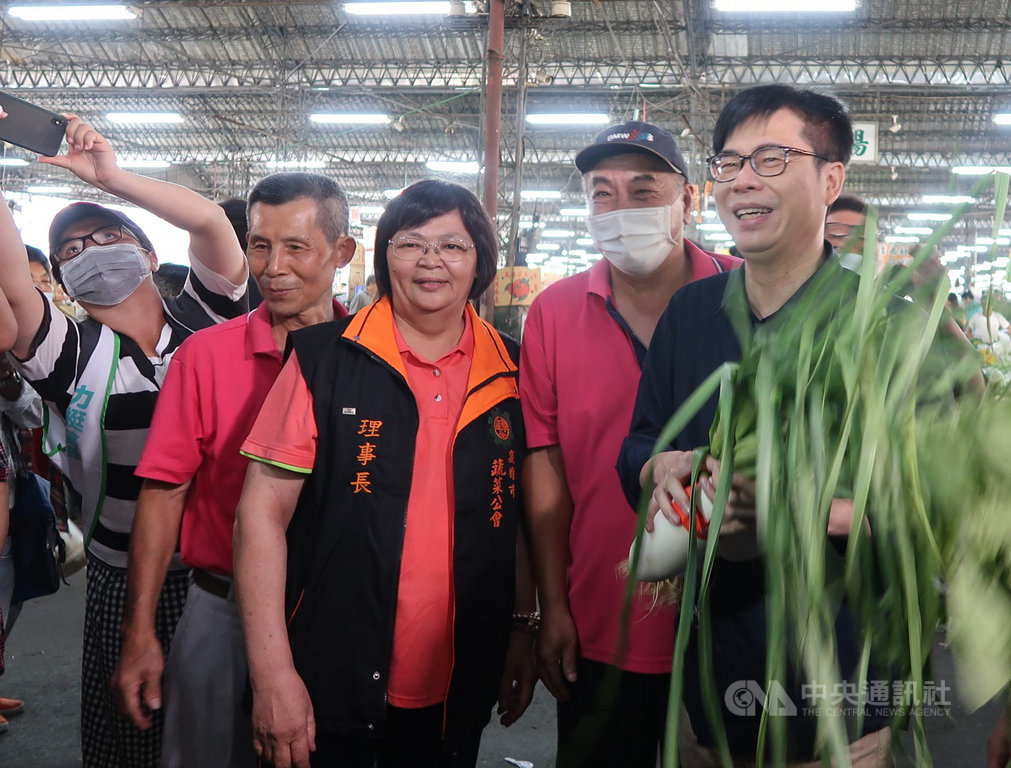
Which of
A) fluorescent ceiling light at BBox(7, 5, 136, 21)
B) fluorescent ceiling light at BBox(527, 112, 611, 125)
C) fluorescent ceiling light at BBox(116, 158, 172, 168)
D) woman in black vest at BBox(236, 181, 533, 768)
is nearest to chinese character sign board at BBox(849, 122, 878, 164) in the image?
fluorescent ceiling light at BBox(527, 112, 611, 125)

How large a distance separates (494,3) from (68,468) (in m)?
7.05

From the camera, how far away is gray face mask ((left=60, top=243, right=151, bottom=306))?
212 cm

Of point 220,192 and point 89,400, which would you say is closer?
point 89,400

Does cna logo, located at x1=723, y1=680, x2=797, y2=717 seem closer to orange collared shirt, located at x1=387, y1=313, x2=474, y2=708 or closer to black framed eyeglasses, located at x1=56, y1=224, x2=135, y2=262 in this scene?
orange collared shirt, located at x1=387, y1=313, x2=474, y2=708

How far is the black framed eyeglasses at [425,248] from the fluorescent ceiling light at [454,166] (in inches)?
642

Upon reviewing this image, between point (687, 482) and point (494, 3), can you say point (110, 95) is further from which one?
point (687, 482)

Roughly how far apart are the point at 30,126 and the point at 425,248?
0.87 metres

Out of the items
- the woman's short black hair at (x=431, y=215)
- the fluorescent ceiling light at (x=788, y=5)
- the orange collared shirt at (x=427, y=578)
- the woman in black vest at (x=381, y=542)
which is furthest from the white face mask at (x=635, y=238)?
the fluorescent ceiling light at (x=788, y=5)

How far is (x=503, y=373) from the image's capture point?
1809mm

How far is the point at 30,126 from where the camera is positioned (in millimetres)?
1879

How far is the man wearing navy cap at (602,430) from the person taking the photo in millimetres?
1802

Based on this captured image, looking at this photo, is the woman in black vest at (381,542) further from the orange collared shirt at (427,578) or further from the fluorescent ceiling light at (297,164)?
the fluorescent ceiling light at (297,164)

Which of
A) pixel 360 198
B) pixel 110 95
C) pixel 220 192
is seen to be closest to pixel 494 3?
pixel 110 95

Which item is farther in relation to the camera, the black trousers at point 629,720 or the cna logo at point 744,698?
the black trousers at point 629,720
